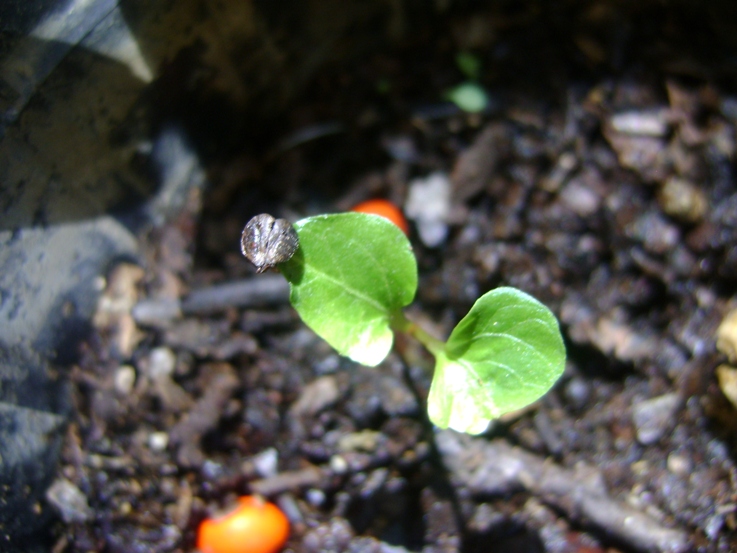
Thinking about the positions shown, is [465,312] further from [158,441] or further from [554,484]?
[158,441]

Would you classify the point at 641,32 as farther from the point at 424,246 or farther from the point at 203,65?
the point at 203,65

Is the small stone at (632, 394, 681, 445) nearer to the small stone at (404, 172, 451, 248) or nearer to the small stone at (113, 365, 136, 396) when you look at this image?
the small stone at (404, 172, 451, 248)

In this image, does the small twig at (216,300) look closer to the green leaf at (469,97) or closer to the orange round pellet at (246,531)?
the orange round pellet at (246,531)

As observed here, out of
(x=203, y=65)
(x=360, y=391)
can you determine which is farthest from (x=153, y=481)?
(x=203, y=65)

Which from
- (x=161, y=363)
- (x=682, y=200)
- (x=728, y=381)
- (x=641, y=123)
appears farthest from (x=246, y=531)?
(x=641, y=123)

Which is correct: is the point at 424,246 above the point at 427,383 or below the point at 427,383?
above

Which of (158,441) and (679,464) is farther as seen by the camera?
(158,441)
